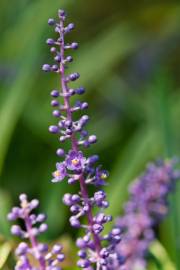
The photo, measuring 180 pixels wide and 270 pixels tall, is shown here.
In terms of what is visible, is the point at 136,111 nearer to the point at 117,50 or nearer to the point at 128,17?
the point at 117,50

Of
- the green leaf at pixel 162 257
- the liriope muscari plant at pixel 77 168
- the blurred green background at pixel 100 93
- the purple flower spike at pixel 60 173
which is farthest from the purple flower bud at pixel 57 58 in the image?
the blurred green background at pixel 100 93

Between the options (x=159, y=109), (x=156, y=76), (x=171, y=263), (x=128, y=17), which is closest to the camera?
(x=171, y=263)

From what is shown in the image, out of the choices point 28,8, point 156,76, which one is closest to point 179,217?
point 156,76

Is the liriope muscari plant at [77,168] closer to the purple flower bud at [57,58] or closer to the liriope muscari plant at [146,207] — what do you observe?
the purple flower bud at [57,58]

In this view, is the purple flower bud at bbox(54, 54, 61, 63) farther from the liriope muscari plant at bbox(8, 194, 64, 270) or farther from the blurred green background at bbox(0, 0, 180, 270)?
the blurred green background at bbox(0, 0, 180, 270)

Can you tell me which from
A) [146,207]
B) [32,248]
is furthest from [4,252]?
[146,207]
